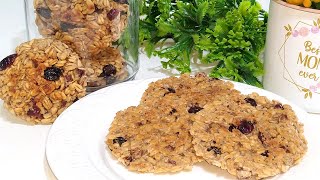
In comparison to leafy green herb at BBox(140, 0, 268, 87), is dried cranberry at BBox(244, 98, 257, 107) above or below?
below

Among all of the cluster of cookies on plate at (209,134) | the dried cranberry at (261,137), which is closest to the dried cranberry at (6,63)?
the cluster of cookies on plate at (209,134)

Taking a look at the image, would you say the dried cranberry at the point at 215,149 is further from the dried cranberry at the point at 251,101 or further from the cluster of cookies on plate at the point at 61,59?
the cluster of cookies on plate at the point at 61,59

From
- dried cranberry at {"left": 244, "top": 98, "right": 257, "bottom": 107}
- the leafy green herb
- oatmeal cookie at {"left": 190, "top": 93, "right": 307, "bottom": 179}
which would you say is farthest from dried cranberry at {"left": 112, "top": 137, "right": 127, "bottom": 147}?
the leafy green herb

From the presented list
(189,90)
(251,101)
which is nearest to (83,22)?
(189,90)

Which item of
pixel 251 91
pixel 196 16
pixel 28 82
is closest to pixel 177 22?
pixel 196 16

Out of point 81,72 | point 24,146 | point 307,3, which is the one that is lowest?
point 24,146

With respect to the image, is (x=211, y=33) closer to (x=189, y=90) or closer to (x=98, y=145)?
(x=189, y=90)

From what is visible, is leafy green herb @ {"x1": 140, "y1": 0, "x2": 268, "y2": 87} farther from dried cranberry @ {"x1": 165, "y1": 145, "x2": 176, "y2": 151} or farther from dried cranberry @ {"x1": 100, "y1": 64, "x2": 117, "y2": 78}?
dried cranberry @ {"x1": 165, "y1": 145, "x2": 176, "y2": 151}
